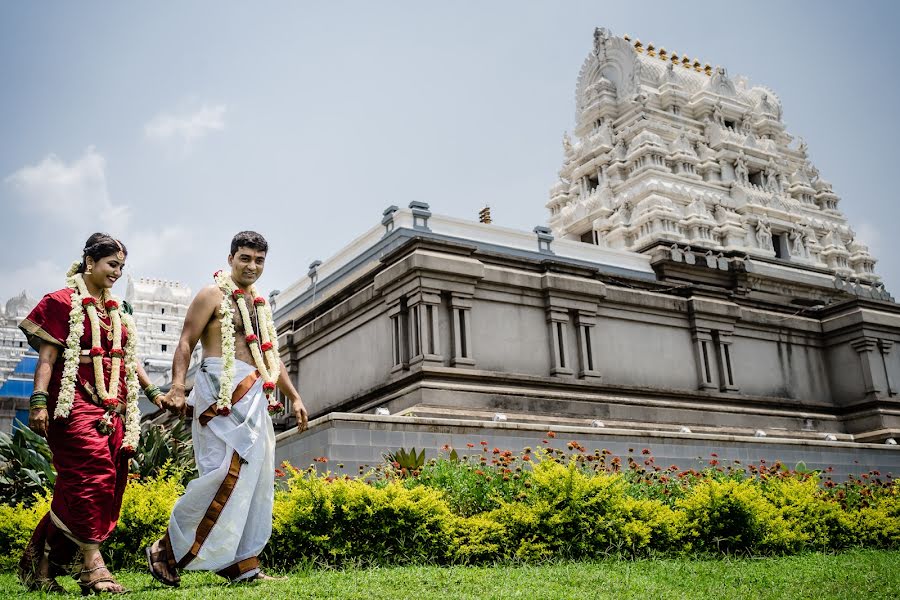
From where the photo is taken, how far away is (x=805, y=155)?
43.7 metres

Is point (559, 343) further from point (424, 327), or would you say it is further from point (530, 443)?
point (530, 443)

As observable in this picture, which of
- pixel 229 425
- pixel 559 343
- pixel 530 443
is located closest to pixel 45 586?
pixel 229 425

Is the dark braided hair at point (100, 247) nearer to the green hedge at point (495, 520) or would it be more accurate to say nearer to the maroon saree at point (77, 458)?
the maroon saree at point (77, 458)

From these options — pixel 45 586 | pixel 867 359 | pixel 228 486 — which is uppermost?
pixel 867 359

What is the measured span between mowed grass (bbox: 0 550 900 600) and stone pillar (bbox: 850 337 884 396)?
59.4ft

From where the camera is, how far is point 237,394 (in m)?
6.19

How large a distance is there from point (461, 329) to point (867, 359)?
13278 millimetres

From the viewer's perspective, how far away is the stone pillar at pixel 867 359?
24122 mm

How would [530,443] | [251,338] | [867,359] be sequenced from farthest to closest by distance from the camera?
[867,359], [530,443], [251,338]

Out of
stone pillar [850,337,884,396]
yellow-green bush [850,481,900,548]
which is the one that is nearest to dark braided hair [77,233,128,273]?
yellow-green bush [850,481,900,548]

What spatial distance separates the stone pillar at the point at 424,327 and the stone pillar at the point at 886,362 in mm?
14460

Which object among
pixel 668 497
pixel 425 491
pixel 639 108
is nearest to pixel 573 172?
pixel 639 108

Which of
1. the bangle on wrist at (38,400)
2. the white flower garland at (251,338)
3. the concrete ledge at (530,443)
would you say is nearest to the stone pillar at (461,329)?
the concrete ledge at (530,443)

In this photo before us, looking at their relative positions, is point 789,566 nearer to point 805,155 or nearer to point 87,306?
point 87,306
